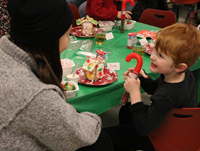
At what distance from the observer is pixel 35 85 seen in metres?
0.68

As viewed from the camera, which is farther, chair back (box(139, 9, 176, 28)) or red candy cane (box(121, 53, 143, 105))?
chair back (box(139, 9, 176, 28))

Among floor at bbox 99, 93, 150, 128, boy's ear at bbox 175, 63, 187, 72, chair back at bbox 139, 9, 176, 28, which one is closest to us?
boy's ear at bbox 175, 63, 187, 72

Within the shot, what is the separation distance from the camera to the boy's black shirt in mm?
958

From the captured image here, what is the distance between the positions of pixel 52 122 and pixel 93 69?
49cm

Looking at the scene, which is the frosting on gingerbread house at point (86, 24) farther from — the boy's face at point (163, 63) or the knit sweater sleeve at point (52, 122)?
the knit sweater sleeve at point (52, 122)

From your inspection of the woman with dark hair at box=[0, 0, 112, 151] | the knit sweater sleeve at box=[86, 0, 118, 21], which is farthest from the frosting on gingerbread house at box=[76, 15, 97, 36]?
the woman with dark hair at box=[0, 0, 112, 151]

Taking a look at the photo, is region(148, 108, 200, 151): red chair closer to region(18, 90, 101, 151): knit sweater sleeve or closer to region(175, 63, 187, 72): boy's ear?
region(175, 63, 187, 72): boy's ear

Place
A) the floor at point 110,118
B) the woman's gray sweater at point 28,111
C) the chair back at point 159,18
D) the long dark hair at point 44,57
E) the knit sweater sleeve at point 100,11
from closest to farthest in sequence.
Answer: the woman's gray sweater at point 28,111
the long dark hair at point 44,57
the floor at point 110,118
the knit sweater sleeve at point 100,11
the chair back at point 159,18

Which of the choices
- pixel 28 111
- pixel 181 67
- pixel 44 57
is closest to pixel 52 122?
pixel 28 111

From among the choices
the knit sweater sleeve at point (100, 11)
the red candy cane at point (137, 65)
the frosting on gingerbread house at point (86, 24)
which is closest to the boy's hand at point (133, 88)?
the red candy cane at point (137, 65)

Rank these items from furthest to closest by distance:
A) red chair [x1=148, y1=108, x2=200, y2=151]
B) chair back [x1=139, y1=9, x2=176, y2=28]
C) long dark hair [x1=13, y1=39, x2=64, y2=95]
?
chair back [x1=139, y1=9, x2=176, y2=28] → red chair [x1=148, y1=108, x2=200, y2=151] → long dark hair [x1=13, y1=39, x2=64, y2=95]

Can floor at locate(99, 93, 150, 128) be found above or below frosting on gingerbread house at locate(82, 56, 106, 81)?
below

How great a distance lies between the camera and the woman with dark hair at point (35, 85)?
659 mm

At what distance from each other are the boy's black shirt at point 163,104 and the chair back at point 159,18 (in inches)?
60.2
